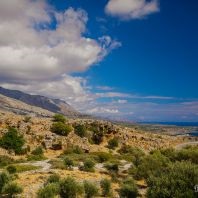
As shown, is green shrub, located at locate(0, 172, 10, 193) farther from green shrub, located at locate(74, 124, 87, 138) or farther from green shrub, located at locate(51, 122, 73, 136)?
green shrub, located at locate(74, 124, 87, 138)

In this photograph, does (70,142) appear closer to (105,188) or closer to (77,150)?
(77,150)

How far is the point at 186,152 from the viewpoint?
4394cm

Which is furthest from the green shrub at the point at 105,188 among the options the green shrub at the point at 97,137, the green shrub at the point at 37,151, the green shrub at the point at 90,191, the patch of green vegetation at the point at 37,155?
the green shrub at the point at 97,137

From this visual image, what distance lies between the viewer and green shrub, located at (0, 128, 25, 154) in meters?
61.2

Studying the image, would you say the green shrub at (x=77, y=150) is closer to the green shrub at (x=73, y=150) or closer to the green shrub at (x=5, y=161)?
the green shrub at (x=73, y=150)

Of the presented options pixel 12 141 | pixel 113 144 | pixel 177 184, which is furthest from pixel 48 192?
pixel 113 144

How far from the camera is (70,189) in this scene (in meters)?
26.3

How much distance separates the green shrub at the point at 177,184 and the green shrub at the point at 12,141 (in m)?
42.0

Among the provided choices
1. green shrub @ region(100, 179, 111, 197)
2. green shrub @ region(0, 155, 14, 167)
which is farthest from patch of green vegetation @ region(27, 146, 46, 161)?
green shrub @ region(100, 179, 111, 197)

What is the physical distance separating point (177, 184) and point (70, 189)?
27.9 ft

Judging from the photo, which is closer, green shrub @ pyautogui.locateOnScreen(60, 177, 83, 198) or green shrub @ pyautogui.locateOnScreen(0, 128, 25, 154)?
green shrub @ pyautogui.locateOnScreen(60, 177, 83, 198)

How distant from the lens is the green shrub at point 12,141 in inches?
2411

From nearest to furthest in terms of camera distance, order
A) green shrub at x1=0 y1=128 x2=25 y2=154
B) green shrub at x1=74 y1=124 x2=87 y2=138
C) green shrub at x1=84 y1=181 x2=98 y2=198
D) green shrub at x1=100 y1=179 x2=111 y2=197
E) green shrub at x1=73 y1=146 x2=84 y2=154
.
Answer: green shrub at x1=84 y1=181 x2=98 y2=198
green shrub at x1=100 y1=179 x2=111 y2=197
green shrub at x1=0 y1=128 x2=25 y2=154
green shrub at x1=73 y1=146 x2=84 y2=154
green shrub at x1=74 y1=124 x2=87 y2=138

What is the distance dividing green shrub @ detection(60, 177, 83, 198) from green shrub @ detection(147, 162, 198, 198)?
6149mm
